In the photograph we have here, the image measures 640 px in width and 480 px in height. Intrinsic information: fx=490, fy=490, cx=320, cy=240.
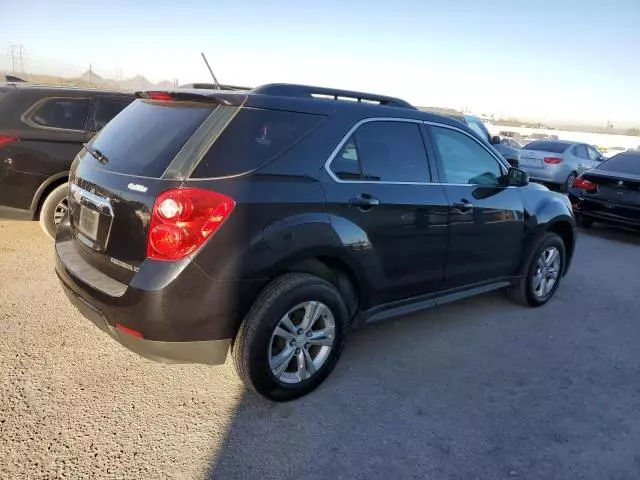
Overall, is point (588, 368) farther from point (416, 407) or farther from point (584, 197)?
point (584, 197)

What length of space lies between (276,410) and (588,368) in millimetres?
2403

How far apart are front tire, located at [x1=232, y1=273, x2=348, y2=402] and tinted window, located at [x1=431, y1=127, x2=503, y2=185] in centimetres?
145

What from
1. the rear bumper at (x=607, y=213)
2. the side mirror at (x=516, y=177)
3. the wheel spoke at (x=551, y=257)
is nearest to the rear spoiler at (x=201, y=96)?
the side mirror at (x=516, y=177)

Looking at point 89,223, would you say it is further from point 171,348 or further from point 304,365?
point 304,365

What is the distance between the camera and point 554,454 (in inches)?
105

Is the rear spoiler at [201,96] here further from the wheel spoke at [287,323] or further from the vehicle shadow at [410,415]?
the vehicle shadow at [410,415]

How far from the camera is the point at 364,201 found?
306 centimetres

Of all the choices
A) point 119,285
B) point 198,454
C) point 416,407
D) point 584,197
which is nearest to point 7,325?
point 119,285

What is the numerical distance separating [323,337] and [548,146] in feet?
42.7

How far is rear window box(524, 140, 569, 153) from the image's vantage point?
13.6 metres

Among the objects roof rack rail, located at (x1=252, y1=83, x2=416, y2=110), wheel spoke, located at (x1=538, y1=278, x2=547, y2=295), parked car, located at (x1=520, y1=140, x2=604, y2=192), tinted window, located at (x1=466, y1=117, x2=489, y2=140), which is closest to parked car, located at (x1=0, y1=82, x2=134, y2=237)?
roof rack rail, located at (x1=252, y1=83, x2=416, y2=110)

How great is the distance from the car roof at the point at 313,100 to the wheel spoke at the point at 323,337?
1338mm

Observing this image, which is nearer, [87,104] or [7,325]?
[7,325]

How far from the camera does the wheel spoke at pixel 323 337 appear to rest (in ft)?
9.80
